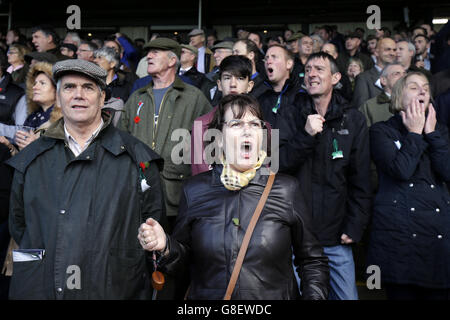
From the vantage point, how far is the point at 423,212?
137 inches

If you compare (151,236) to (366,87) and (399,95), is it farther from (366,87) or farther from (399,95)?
(366,87)

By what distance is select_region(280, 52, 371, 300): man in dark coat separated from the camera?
373 centimetres

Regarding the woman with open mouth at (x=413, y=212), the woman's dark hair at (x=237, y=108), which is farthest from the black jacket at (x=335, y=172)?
the woman's dark hair at (x=237, y=108)

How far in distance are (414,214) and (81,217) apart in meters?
2.39

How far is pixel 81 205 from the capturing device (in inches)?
108

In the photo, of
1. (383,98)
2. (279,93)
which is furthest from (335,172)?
(383,98)

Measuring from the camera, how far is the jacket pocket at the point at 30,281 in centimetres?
268

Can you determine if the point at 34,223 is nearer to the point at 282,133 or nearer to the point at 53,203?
the point at 53,203

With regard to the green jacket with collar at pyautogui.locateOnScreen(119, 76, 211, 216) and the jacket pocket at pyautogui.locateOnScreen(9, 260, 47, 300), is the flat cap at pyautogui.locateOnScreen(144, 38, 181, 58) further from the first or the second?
the jacket pocket at pyautogui.locateOnScreen(9, 260, 47, 300)

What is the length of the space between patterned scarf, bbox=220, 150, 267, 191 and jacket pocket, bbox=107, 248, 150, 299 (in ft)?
2.49

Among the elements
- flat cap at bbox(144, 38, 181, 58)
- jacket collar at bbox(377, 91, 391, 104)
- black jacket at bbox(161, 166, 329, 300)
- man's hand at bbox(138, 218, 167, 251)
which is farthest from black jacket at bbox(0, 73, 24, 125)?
jacket collar at bbox(377, 91, 391, 104)

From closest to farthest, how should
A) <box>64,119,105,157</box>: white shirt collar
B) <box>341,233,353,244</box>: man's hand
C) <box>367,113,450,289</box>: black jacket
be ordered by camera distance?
<box>64,119,105,157</box>: white shirt collar
<box>367,113,450,289</box>: black jacket
<box>341,233,353,244</box>: man's hand

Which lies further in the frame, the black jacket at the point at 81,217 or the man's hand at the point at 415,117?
the man's hand at the point at 415,117

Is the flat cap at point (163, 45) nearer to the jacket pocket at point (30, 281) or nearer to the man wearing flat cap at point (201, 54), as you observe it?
the jacket pocket at point (30, 281)
